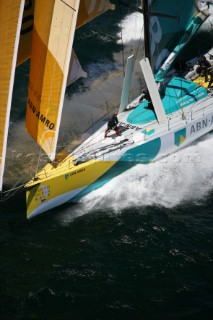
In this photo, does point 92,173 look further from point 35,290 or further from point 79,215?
point 35,290

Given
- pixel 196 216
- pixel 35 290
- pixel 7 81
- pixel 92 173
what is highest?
pixel 7 81

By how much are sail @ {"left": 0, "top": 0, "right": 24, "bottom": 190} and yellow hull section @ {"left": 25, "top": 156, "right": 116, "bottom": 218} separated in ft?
10.7

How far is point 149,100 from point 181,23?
3.96 m

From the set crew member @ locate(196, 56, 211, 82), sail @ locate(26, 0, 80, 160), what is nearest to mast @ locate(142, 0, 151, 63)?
crew member @ locate(196, 56, 211, 82)

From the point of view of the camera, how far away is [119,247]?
61.7ft

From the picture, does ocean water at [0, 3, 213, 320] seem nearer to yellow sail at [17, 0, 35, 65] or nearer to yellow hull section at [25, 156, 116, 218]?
yellow hull section at [25, 156, 116, 218]

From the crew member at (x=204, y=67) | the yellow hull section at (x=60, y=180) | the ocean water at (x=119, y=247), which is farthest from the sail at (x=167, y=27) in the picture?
the yellow hull section at (x=60, y=180)

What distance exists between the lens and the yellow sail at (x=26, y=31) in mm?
19922

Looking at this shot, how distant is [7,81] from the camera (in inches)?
691

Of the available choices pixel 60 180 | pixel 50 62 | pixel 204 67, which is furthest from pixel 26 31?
pixel 204 67

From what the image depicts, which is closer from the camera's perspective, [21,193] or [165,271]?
A: [165,271]

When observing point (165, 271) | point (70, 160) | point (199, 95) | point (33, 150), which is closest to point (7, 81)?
point (70, 160)

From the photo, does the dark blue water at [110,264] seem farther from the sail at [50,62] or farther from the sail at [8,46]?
the sail at [8,46]

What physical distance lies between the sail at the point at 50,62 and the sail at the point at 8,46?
132 centimetres
